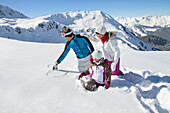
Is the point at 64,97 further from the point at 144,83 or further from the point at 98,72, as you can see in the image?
the point at 144,83

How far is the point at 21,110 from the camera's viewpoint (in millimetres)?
1534

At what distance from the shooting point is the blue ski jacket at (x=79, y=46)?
3.12 meters

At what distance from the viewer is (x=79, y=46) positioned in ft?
10.3

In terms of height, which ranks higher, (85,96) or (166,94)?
(85,96)

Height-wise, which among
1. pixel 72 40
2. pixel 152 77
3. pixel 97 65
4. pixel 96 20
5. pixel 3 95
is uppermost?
pixel 96 20

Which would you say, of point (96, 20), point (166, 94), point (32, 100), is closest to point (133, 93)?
point (166, 94)

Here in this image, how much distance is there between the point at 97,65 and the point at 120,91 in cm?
68

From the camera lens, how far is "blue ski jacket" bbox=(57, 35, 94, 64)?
10.2 feet

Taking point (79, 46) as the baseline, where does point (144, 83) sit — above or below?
below

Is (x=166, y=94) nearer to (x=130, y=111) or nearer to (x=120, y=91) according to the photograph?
(x=120, y=91)

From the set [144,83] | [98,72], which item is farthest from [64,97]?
[144,83]

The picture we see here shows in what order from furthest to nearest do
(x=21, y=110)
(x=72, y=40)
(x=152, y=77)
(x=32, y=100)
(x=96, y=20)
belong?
(x=96, y=20)
(x=152, y=77)
(x=72, y=40)
(x=32, y=100)
(x=21, y=110)

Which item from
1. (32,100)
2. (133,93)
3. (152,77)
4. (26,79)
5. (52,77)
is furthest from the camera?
(152,77)

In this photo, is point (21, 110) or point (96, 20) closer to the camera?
point (21, 110)
